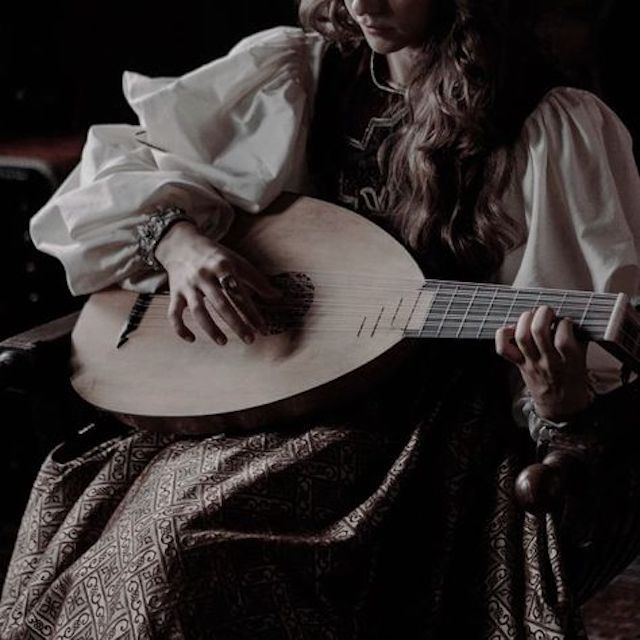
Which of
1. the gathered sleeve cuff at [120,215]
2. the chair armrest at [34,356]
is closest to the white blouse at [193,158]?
the gathered sleeve cuff at [120,215]

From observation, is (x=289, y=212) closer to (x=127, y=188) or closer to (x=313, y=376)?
(x=127, y=188)

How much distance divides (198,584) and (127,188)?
25.4 inches

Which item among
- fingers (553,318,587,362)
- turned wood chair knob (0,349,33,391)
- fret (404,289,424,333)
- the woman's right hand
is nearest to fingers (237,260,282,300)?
the woman's right hand

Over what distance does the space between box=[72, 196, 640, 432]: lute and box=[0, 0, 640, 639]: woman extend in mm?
36

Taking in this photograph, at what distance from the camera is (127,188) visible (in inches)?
67.3

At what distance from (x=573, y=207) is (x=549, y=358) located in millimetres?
279

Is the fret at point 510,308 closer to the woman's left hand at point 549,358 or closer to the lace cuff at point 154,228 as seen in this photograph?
the woman's left hand at point 549,358

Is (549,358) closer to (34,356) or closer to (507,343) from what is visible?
(507,343)

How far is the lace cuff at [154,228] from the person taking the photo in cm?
168

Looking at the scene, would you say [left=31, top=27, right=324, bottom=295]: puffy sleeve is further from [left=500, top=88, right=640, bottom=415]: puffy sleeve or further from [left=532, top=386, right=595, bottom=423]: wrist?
[left=532, top=386, right=595, bottom=423]: wrist

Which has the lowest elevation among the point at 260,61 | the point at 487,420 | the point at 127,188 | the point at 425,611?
the point at 425,611

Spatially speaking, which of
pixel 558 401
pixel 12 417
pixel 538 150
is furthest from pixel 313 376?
pixel 12 417

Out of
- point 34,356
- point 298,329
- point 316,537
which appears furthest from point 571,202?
point 34,356

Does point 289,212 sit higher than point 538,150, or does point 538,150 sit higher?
point 538,150
